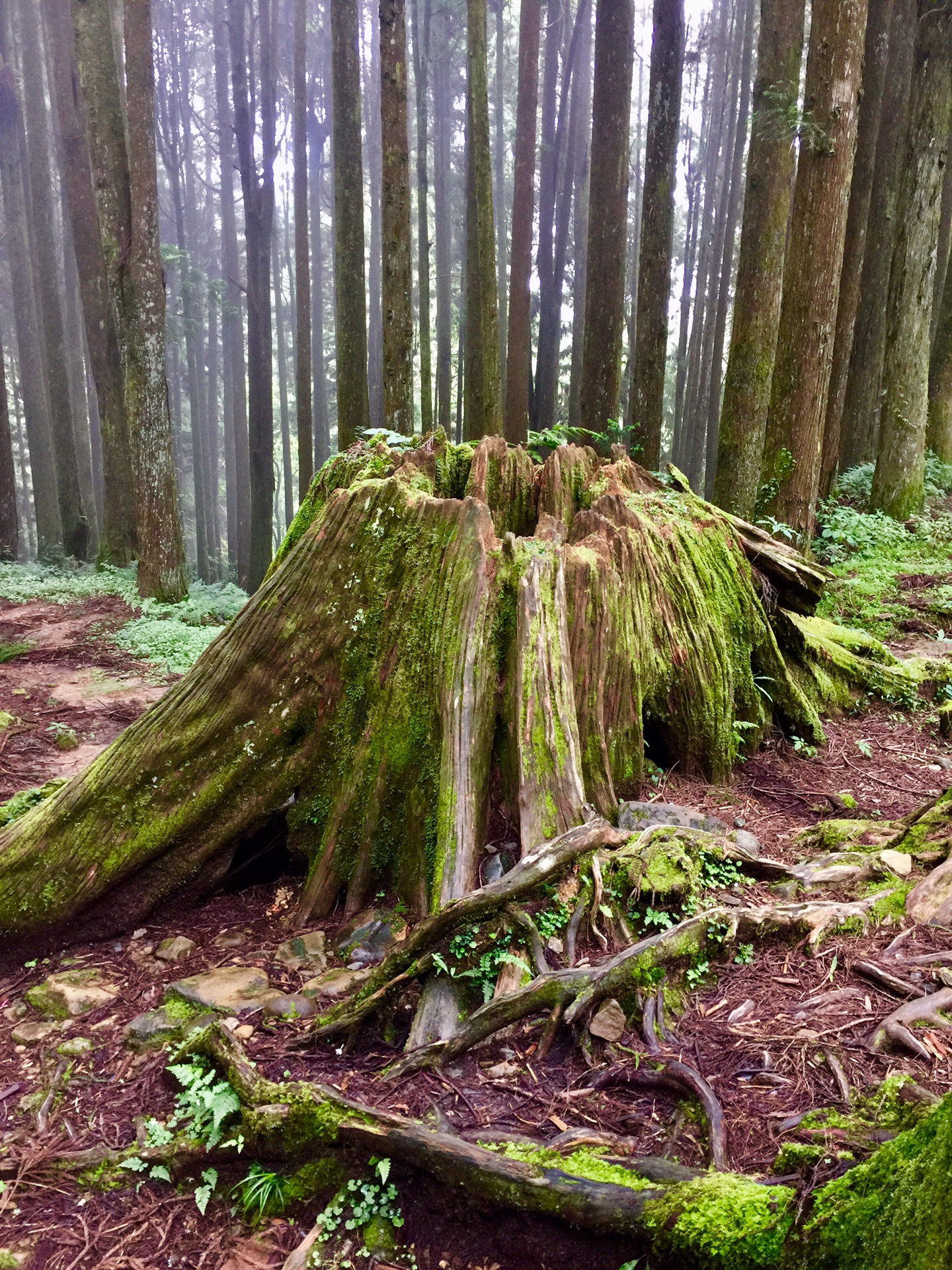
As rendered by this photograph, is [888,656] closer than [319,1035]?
No

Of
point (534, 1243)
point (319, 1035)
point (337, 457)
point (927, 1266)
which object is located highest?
point (337, 457)

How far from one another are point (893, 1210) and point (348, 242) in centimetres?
1413

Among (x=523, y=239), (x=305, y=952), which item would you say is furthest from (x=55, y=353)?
(x=305, y=952)

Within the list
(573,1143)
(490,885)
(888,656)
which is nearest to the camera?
(573,1143)

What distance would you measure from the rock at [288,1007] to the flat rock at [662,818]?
5.04 ft

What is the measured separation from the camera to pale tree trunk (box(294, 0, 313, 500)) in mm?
19141

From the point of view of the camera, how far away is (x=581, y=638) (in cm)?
421

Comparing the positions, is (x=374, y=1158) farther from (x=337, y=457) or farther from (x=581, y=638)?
(x=337, y=457)

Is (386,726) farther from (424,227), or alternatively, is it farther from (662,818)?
(424,227)

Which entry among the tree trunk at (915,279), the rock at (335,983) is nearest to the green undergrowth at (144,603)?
the rock at (335,983)

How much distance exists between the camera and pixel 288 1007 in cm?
311

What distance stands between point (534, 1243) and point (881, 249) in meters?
14.1

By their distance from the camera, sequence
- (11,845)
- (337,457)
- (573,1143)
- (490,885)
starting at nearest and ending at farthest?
(573,1143), (490,885), (11,845), (337,457)

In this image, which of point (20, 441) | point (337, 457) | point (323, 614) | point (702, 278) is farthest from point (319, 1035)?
point (20, 441)
